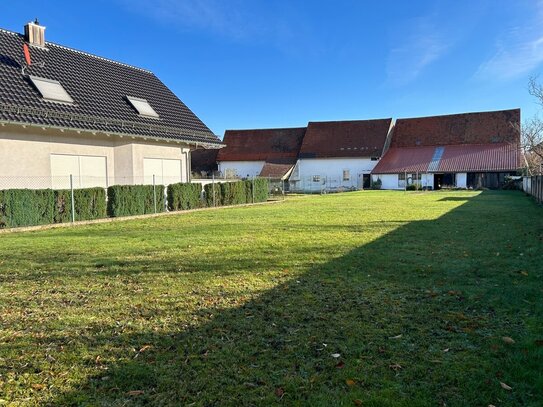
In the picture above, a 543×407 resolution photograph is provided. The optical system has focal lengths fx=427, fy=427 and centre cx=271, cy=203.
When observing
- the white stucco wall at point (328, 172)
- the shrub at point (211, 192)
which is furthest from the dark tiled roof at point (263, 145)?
the shrub at point (211, 192)

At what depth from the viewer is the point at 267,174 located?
47.6 m

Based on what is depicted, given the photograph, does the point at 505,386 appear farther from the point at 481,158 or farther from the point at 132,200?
the point at 481,158

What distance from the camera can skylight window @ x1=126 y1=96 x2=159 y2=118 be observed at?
65.0ft

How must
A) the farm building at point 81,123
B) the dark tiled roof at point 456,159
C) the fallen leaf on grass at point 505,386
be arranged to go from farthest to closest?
the dark tiled roof at point 456,159 → the farm building at point 81,123 → the fallen leaf on grass at point 505,386

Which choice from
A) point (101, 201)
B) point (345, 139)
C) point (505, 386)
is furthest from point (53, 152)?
point (345, 139)

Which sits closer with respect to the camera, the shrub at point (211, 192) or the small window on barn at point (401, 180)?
the shrub at point (211, 192)

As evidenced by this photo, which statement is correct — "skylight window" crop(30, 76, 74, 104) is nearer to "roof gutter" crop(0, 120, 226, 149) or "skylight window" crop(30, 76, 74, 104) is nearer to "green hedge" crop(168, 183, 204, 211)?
"roof gutter" crop(0, 120, 226, 149)

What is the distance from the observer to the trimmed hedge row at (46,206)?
1200 centimetres

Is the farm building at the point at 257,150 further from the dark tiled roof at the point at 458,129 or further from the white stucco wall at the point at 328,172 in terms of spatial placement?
the dark tiled roof at the point at 458,129

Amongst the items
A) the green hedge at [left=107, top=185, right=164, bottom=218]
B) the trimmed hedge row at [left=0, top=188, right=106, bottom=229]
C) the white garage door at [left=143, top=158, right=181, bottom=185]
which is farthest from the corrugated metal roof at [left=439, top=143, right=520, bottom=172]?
the trimmed hedge row at [left=0, top=188, right=106, bottom=229]

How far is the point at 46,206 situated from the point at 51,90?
5.93 meters

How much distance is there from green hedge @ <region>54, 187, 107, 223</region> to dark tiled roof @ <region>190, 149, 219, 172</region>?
41.2m

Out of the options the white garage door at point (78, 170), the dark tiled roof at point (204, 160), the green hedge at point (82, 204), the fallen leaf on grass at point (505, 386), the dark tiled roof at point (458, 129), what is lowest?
the fallen leaf on grass at point (505, 386)

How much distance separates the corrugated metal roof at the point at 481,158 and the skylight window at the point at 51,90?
3626 cm
